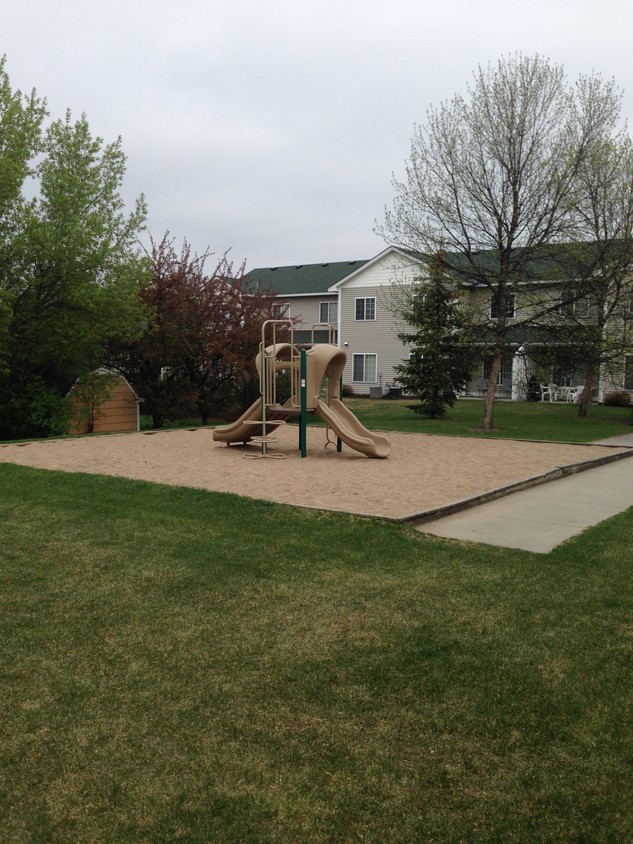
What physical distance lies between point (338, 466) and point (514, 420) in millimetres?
14524

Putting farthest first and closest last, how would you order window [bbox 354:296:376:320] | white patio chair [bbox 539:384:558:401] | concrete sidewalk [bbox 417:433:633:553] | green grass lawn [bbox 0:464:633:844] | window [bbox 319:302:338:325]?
window [bbox 319:302:338:325]
window [bbox 354:296:376:320]
white patio chair [bbox 539:384:558:401]
concrete sidewalk [bbox 417:433:633:553]
green grass lawn [bbox 0:464:633:844]

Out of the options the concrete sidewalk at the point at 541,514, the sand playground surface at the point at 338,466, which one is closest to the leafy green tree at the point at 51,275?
the sand playground surface at the point at 338,466

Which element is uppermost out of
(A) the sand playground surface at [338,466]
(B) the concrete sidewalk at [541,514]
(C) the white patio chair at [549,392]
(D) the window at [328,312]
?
(D) the window at [328,312]

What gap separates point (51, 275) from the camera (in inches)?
722

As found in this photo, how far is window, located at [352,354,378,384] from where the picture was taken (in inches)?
1661

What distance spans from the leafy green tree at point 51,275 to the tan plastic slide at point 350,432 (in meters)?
8.08

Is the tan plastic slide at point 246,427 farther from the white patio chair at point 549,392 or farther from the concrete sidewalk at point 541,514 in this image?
the white patio chair at point 549,392

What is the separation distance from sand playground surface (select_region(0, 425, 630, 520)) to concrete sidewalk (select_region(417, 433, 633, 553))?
0.77 ft

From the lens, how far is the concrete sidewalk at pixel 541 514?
6.80 metres

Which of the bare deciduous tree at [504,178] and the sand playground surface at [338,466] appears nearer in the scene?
the sand playground surface at [338,466]

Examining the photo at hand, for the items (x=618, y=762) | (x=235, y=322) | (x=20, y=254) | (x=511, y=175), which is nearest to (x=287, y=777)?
(x=618, y=762)

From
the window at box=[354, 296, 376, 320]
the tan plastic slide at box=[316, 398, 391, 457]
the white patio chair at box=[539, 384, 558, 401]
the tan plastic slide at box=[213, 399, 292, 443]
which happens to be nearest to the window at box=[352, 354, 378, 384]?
the window at box=[354, 296, 376, 320]

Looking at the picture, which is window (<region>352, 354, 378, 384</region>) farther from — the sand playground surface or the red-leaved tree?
the sand playground surface

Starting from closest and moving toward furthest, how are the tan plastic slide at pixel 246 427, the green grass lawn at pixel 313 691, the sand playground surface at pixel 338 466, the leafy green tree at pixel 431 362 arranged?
the green grass lawn at pixel 313 691
the sand playground surface at pixel 338 466
the tan plastic slide at pixel 246 427
the leafy green tree at pixel 431 362
